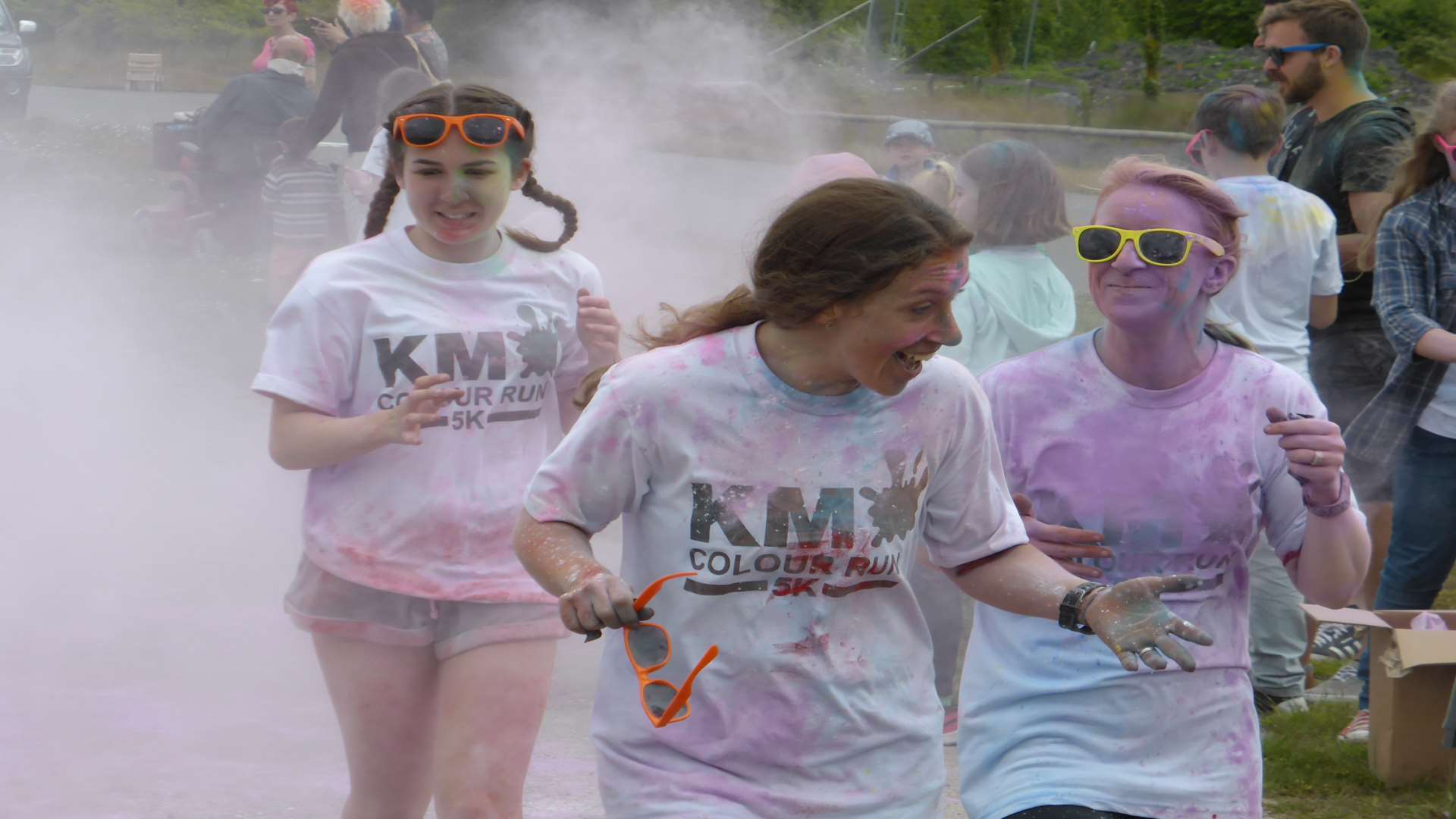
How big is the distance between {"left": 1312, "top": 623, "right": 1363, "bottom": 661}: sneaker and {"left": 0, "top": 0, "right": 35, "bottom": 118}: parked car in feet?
48.4

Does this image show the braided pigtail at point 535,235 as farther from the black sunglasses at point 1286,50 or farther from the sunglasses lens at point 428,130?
Result: the black sunglasses at point 1286,50

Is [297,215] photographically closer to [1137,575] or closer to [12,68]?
[1137,575]

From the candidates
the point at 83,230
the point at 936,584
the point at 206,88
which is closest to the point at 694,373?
the point at 936,584

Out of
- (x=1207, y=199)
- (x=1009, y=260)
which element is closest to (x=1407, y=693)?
(x=1009, y=260)

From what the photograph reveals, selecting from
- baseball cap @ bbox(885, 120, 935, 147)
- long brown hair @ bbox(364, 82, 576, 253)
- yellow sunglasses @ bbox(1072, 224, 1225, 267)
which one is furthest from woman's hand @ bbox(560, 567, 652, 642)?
baseball cap @ bbox(885, 120, 935, 147)

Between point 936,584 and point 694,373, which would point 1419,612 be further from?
point 694,373

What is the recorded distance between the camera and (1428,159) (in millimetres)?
4418

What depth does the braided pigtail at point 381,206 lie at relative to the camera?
337cm

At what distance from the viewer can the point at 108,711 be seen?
4.74 m

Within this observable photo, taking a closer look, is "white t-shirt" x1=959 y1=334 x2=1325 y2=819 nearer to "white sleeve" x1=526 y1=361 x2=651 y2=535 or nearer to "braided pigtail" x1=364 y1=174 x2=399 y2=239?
"white sleeve" x1=526 y1=361 x2=651 y2=535

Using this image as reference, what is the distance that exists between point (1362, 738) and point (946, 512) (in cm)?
275

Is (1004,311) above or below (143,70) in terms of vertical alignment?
above

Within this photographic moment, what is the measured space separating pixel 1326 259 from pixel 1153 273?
97.3 inches

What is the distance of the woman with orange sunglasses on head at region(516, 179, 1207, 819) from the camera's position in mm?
2201
